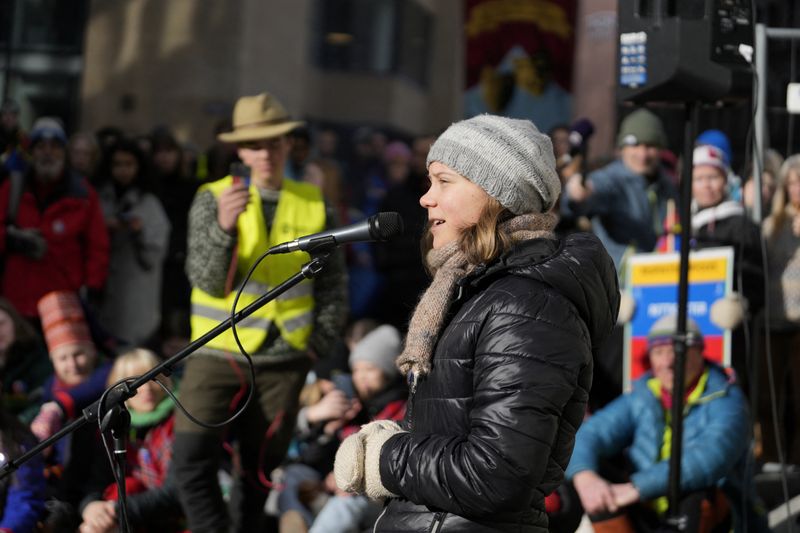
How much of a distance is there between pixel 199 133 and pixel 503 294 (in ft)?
40.7

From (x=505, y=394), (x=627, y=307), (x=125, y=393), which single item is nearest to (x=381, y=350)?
(x=627, y=307)

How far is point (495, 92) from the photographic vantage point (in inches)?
488

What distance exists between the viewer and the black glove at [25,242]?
8.66 m

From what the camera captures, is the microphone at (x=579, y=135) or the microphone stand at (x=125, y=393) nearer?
the microphone stand at (x=125, y=393)

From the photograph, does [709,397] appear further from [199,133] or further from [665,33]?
[199,133]

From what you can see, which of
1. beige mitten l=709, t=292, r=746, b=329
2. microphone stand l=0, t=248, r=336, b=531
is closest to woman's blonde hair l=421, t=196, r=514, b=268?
microphone stand l=0, t=248, r=336, b=531

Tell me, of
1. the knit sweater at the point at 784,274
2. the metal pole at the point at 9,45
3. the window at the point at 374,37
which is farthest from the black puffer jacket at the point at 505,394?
the window at the point at 374,37

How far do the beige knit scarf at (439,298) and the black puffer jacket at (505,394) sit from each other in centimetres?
3

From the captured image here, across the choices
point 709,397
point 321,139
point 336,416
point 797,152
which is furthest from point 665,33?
point 321,139

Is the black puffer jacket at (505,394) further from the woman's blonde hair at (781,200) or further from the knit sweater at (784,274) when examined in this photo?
the woman's blonde hair at (781,200)

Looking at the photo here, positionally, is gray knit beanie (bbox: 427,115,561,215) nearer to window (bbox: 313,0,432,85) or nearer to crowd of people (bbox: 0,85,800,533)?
crowd of people (bbox: 0,85,800,533)

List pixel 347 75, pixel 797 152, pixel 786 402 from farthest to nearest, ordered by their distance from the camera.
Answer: pixel 347 75
pixel 797 152
pixel 786 402

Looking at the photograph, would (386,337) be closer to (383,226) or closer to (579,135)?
(579,135)

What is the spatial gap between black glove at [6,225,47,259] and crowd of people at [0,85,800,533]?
0.8 inches
